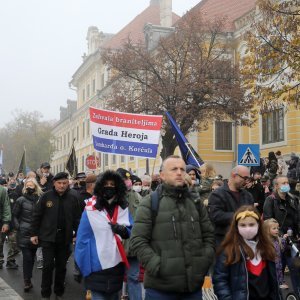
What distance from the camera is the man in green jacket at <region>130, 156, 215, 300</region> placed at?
4.16m

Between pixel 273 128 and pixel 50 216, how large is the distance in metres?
20.9

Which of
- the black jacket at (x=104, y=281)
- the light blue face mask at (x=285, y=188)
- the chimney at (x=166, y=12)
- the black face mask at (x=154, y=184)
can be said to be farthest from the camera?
the chimney at (x=166, y=12)

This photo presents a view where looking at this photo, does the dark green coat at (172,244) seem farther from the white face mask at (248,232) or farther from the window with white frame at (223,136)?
the window with white frame at (223,136)

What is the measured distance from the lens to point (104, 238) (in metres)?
5.39

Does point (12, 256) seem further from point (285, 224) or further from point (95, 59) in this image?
point (95, 59)

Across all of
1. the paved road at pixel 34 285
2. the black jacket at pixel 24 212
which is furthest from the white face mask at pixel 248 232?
the black jacket at pixel 24 212

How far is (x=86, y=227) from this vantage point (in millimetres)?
5406

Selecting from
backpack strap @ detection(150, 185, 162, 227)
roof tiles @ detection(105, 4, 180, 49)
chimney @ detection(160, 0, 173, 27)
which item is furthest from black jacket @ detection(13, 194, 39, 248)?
roof tiles @ detection(105, 4, 180, 49)

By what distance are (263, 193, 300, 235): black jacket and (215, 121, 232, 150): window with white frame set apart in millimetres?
24915

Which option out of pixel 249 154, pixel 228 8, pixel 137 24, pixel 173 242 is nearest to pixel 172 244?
pixel 173 242

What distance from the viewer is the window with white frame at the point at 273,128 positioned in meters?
26.2

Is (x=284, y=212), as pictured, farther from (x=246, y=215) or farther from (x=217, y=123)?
(x=217, y=123)

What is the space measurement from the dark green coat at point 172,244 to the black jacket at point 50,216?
342 cm

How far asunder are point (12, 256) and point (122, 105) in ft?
47.7
